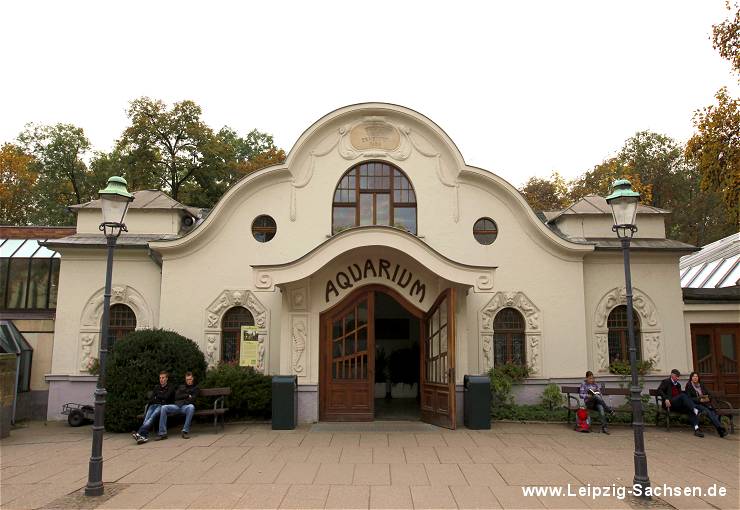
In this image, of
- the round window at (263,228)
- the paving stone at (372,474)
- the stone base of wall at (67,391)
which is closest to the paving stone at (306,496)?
the paving stone at (372,474)

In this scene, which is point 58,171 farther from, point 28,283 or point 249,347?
point 249,347

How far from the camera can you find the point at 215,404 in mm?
11500

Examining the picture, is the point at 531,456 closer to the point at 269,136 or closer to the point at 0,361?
the point at 0,361

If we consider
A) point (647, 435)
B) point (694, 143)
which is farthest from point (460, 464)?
point (694, 143)

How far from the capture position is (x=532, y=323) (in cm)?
1348

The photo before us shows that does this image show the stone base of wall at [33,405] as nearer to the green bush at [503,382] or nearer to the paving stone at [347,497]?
the paving stone at [347,497]

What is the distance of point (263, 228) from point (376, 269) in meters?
3.31

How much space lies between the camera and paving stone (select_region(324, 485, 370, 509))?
6.66 metres

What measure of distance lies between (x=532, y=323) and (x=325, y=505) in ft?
27.7

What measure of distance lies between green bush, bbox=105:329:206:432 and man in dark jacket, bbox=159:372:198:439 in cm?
42

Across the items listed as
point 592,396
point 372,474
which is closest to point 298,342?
point 372,474

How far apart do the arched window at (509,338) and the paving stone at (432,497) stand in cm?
658

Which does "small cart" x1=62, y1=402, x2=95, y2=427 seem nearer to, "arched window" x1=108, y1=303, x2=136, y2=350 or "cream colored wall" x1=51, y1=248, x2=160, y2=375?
"cream colored wall" x1=51, y1=248, x2=160, y2=375

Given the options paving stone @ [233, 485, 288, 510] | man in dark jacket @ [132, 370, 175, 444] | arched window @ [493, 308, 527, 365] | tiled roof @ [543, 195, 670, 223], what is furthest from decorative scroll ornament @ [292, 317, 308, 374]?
tiled roof @ [543, 195, 670, 223]
